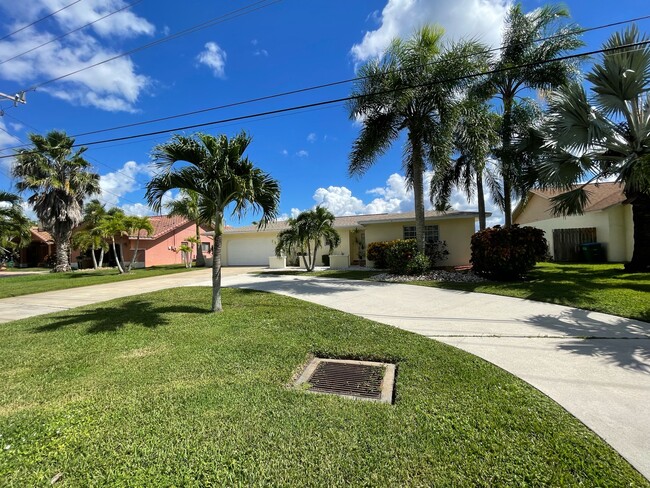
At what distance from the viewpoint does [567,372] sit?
12.4ft

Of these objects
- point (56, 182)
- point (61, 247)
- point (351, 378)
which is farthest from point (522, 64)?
point (61, 247)

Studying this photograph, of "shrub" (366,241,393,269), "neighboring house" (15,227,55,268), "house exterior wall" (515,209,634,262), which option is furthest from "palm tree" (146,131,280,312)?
"neighboring house" (15,227,55,268)

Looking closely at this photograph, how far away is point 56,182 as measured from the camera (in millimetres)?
19672

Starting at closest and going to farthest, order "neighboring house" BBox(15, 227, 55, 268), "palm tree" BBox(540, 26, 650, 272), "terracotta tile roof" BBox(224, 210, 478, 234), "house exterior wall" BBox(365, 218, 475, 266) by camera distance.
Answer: "palm tree" BBox(540, 26, 650, 272)
"terracotta tile roof" BBox(224, 210, 478, 234)
"house exterior wall" BBox(365, 218, 475, 266)
"neighboring house" BBox(15, 227, 55, 268)

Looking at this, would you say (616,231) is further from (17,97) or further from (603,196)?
(17,97)

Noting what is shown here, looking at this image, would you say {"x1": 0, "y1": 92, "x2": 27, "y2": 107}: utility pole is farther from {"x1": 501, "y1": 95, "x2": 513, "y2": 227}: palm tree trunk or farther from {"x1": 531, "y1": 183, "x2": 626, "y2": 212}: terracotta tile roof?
{"x1": 531, "y1": 183, "x2": 626, "y2": 212}: terracotta tile roof

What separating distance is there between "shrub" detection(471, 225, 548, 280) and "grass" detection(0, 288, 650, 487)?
6828 millimetres

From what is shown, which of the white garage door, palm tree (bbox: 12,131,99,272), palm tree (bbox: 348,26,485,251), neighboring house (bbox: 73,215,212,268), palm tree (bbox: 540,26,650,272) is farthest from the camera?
neighboring house (bbox: 73,215,212,268)

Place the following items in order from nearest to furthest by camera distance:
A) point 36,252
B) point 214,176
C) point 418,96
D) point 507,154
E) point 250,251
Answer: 1. point 214,176
2. point 418,96
3. point 507,154
4. point 250,251
5. point 36,252

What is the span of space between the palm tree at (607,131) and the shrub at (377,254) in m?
7.76

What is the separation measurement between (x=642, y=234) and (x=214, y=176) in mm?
14051

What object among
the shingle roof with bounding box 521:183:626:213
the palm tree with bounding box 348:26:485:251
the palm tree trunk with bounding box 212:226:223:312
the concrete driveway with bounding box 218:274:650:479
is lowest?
the concrete driveway with bounding box 218:274:650:479

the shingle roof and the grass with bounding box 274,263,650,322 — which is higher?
the shingle roof

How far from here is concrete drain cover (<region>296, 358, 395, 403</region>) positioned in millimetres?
3514
